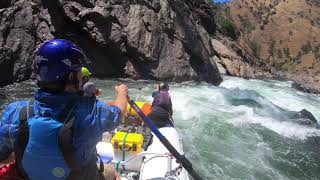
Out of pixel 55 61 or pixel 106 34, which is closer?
pixel 55 61

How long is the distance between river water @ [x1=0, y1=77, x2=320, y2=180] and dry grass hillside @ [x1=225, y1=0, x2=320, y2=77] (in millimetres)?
43346

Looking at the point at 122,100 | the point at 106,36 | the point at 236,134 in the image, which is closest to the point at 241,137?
the point at 236,134

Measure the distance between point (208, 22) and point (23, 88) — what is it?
15.2m

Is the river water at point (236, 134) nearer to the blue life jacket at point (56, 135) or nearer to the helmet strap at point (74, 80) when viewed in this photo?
the blue life jacket at point (56, 135)

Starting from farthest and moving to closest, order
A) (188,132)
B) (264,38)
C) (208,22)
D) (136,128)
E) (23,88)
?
1. (264,38)
2. (208,22)
3. (23,88)
4. (188,132)
5. (136,128)

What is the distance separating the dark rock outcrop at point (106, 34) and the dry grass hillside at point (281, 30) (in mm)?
41142

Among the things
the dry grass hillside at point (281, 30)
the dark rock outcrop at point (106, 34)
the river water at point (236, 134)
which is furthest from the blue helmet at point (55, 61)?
the dry grass hillside at point (281, 30)

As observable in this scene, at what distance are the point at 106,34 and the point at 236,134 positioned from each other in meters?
7.09

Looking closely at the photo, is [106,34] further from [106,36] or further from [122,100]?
[122,100]

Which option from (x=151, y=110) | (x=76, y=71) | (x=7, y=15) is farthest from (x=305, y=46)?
(x=76, y=71)

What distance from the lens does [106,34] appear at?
48.5 ft

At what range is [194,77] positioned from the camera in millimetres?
16266

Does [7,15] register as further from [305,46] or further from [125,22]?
[305,46]

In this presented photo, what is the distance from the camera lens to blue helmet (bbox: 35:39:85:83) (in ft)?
7.70
